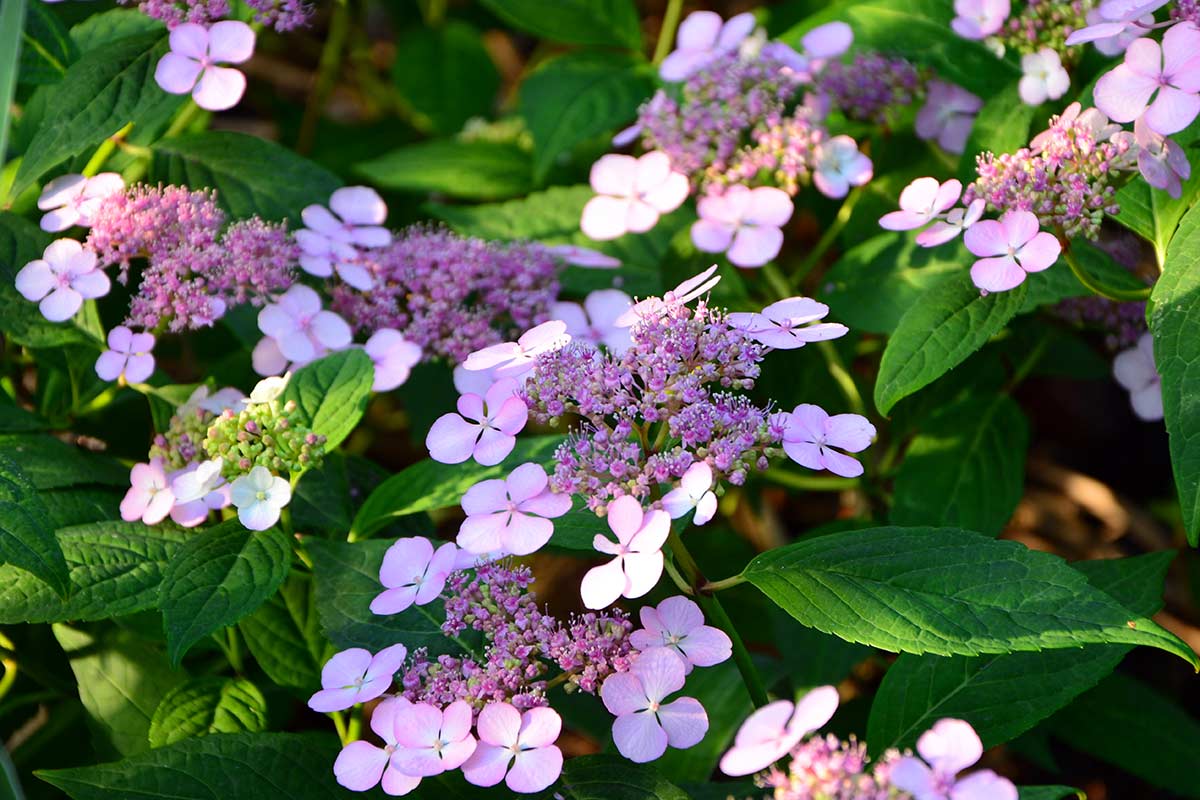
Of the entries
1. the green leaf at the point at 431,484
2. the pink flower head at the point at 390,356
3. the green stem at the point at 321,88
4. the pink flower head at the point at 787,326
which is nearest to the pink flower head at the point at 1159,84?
the pink flower head at the point at 787,326

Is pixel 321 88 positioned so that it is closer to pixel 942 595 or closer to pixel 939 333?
pixel 939 333

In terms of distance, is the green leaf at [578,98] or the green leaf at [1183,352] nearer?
the green leaf at [1183,352]

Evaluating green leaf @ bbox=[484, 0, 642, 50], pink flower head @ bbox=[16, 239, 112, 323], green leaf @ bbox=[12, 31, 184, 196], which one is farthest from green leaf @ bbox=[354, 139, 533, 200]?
pink flower head @ bbox=[16, 239, 112, 323]

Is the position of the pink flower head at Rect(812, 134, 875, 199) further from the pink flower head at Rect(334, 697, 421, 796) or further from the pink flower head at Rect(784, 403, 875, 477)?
the pink flower head at Rect(334, 697, 421, 796)

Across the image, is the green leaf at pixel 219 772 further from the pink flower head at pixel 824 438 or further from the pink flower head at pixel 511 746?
the pink flower head at pixel 824 438

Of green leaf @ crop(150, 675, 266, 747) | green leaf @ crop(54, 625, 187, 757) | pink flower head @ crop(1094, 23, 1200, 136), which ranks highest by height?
pink flower head @ crop(1094, 23, 1200, 136)

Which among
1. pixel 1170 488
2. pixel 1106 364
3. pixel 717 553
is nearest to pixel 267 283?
pixel 717 553

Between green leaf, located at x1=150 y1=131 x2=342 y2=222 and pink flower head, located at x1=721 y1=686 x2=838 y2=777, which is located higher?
pink flower head, located at x1=721 y1=686 x2=838 y2=777

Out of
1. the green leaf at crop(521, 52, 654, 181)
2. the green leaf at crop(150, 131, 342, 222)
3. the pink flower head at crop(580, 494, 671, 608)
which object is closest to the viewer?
the pink flower head at crop(580, 494, 671, 608)
